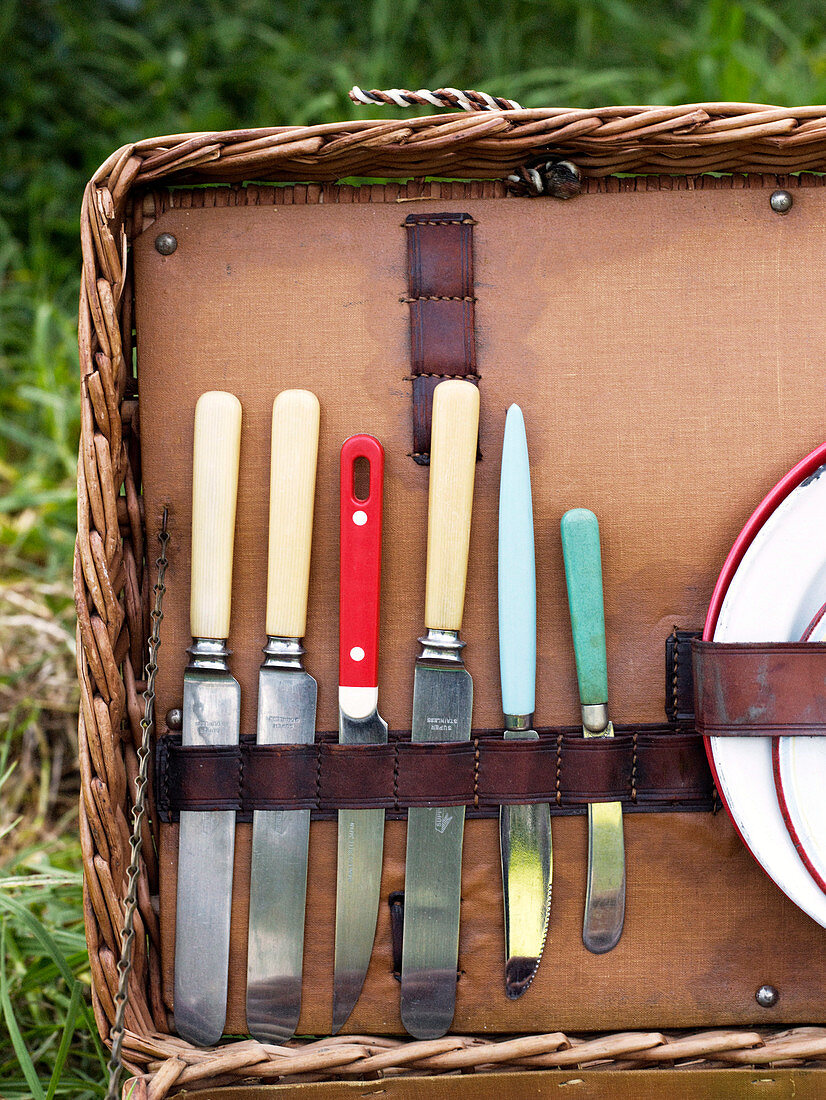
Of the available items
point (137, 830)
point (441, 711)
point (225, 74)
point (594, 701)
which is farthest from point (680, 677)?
point (225, 74)

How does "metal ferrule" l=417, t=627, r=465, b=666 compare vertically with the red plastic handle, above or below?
below

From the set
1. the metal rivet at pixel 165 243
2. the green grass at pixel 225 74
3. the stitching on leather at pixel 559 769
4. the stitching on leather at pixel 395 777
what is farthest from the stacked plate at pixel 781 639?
the green grass at pixel 225 74

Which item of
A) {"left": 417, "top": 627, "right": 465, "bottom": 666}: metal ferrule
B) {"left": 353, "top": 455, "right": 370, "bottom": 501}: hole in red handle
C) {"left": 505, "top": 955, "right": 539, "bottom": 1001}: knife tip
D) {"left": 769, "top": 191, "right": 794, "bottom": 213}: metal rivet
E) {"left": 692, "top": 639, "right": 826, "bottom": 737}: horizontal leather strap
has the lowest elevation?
{"left": 505, "top": 955, "right": 539, "bottom": 1001}: knife tip

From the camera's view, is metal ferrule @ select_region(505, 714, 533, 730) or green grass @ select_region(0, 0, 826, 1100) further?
green grass @ select_region(0, 0, 826, 1100)

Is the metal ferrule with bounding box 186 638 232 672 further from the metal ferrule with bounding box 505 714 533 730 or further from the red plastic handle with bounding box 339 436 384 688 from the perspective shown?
the metal ferrule with bounding box 505 714 533 730

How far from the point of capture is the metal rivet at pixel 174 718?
66 centimetres

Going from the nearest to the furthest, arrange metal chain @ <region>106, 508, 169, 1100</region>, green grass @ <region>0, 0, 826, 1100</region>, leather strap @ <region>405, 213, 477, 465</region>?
metal chain @ <region>106, 508, 169, 1100</region> → leather strap @ <region>405, 213, 477, 465</region> → green grass @ <region>0, 0, 826, 1100</region>

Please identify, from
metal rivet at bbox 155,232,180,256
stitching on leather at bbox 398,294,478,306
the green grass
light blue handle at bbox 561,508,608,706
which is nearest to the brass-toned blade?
light blue handle at bbox 561,508,608,706

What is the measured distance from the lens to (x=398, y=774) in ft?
2.07

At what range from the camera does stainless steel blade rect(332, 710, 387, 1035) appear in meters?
0.63

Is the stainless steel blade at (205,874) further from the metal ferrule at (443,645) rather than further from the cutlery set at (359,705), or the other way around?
the metal ferrule at (443,645)

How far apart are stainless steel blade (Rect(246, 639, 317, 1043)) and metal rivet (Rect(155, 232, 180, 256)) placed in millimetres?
292

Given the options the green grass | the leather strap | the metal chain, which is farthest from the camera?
the green grass

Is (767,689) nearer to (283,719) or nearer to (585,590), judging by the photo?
(585,590)
